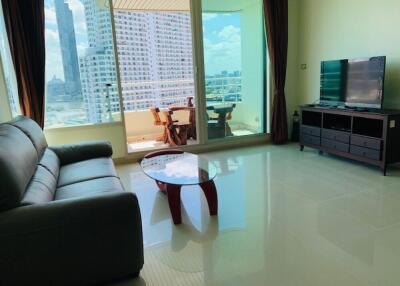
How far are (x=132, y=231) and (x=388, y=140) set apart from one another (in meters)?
3.04

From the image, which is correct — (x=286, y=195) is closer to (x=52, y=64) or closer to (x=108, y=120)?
(x=108, y=120)

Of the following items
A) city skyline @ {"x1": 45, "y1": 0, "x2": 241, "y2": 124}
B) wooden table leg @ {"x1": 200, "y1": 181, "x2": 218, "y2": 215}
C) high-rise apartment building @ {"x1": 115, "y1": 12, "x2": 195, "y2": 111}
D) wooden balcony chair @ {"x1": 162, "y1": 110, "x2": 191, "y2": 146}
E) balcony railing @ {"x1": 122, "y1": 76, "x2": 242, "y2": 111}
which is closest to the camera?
wooden table leg @ {"x1": 200, "y1": 181, "x2": 218, "y2": 215}

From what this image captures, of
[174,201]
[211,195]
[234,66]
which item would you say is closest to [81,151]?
[174,201]

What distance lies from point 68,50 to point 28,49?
0.50m

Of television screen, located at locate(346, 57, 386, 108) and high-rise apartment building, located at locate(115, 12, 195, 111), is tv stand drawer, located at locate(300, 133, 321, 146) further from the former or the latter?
high-rise apartment building, located at locate(115, 12, 195, 111)

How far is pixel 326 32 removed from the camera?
4.55m

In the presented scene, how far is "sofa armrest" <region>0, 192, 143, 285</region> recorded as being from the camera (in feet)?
5.08

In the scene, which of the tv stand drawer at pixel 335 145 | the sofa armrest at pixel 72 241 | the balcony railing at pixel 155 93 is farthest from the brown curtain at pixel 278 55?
the sofa armrest at pixel 72 241

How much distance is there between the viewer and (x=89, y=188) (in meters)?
2.17

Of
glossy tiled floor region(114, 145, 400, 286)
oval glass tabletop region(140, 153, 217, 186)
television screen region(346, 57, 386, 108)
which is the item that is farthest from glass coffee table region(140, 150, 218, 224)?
television screen region(346, 57, 386, 108)

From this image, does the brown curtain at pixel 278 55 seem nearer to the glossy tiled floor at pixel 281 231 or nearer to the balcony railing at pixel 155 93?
the glossy tiled floor at pixel 281 231

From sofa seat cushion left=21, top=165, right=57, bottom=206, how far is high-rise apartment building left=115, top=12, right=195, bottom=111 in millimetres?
3893

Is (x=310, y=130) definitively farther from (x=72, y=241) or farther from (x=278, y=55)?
(x=72, y=241)

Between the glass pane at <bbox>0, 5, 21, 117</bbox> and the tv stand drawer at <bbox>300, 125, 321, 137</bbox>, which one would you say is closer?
the glass pane at <bbox>0, 5, 21, 117</bbox>
